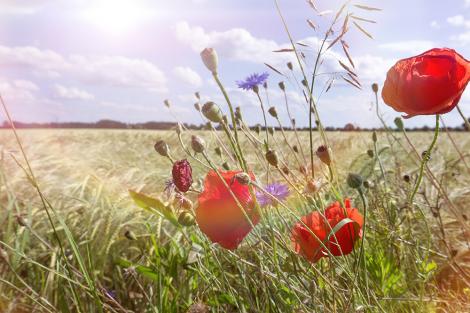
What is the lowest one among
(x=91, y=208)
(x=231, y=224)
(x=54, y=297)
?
(x=54, y=297)

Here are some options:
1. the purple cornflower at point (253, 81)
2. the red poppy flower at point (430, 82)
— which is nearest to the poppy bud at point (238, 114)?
the purple cornflower at point (253, 81)

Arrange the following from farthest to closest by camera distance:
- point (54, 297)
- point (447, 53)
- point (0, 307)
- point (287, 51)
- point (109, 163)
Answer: point (109, 163) < point (54, 297) < point (0, 307) < point (287, 51) < point (447, 53)

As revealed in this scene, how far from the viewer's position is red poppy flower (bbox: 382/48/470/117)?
78 centimetres

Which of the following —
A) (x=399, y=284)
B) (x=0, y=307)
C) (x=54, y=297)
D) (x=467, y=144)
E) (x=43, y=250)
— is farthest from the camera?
(x=467, y=144)

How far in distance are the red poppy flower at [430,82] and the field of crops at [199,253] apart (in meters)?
0.19

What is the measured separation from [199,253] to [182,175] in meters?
0.37

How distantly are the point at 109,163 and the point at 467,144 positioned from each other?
3.21 meters

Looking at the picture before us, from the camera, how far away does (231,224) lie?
2.66 feet

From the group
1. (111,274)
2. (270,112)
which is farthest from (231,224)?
(111,274)

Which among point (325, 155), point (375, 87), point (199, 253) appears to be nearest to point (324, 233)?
point (325, 155)

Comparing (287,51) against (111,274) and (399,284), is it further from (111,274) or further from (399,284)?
(111,274)

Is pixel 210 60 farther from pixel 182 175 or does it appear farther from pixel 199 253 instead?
pixel 199 253

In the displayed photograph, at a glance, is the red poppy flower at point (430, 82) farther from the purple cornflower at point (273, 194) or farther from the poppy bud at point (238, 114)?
the poppy bud at point (238, 114)

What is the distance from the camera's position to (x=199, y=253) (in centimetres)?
115
